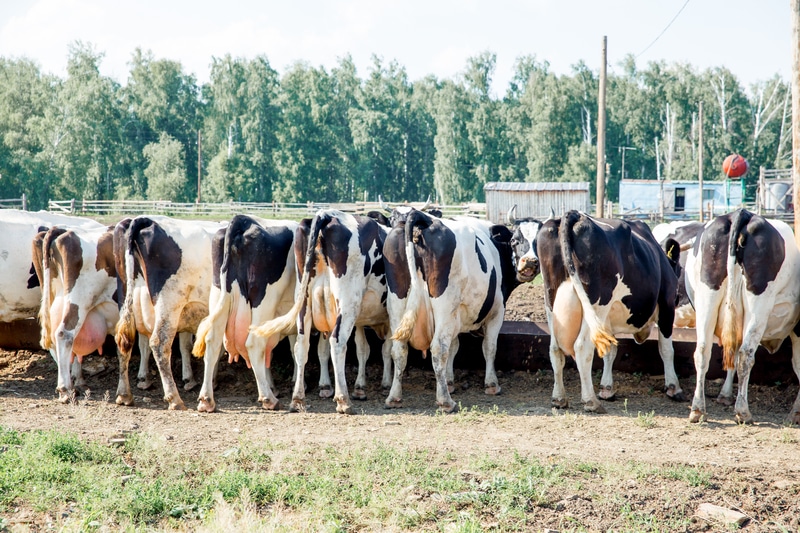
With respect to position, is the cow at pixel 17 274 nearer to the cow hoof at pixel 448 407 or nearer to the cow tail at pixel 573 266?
the cow hoof at pixel 448 407

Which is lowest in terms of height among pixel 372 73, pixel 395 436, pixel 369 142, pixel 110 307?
pixel 395 436

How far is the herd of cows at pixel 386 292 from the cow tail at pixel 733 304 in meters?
0.01

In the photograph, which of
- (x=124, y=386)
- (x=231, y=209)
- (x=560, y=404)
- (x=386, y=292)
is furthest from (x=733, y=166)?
(x=124, y=386)

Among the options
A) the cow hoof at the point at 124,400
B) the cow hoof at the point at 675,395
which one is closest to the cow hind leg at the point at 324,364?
the cow hoof at the point at 124,400

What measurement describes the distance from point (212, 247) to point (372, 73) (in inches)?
2487

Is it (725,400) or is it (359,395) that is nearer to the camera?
(725,400)

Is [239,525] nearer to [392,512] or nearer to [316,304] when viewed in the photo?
[392,512]

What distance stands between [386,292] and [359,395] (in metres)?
1.33

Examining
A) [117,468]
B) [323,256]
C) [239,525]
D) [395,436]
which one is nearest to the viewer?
[239,525]

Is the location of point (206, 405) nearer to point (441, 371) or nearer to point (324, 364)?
point (324, 364)

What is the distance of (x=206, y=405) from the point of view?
28.9 ft

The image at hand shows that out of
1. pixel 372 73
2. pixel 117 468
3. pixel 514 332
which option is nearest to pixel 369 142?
pixel 372 73

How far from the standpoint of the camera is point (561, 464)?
6316mm

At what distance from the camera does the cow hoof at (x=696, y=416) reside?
8.06m
